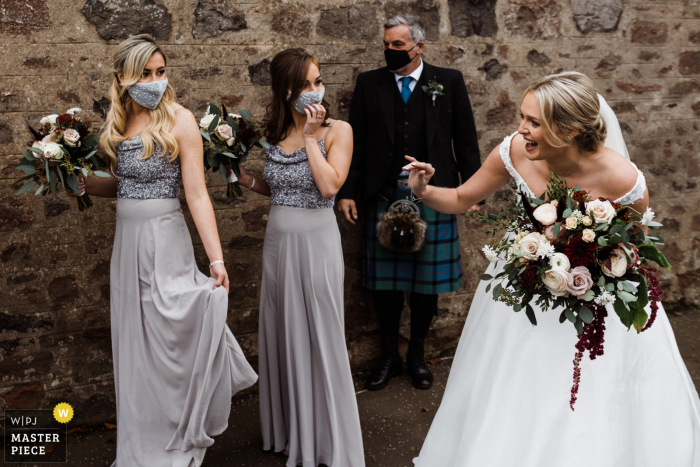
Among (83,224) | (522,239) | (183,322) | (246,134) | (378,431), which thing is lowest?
(378,431)

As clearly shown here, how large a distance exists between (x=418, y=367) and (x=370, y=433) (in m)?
0.72

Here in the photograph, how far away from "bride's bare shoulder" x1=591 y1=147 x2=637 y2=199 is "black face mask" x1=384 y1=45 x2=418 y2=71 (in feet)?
5.30

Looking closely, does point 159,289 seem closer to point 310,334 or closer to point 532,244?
point 310,334

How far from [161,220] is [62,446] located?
59.6 inches

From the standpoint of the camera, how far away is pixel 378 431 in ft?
11.8

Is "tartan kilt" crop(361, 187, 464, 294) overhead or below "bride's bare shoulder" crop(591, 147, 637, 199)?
below

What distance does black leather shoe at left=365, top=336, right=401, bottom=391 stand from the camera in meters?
4.10

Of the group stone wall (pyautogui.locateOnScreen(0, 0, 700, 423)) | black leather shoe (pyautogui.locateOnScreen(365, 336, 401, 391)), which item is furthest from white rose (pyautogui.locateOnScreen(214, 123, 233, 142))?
black leather shoe (pyautogui.locateOnScreen(365, 336, 401, 391))

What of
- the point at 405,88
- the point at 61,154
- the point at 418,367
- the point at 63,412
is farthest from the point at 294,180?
the point at 63,412

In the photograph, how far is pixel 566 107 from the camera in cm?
231

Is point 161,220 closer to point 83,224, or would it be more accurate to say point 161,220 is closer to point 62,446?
point 83,224

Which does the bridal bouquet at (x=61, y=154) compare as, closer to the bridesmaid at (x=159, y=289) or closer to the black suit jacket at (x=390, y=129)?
the bridesmaid at (x=159, y=289)

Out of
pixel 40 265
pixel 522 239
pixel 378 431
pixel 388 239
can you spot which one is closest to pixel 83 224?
pixel 40 265

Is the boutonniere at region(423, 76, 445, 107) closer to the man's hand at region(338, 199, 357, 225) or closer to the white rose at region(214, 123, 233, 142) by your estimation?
the man's hand at region(338, 199, 357, 225)
